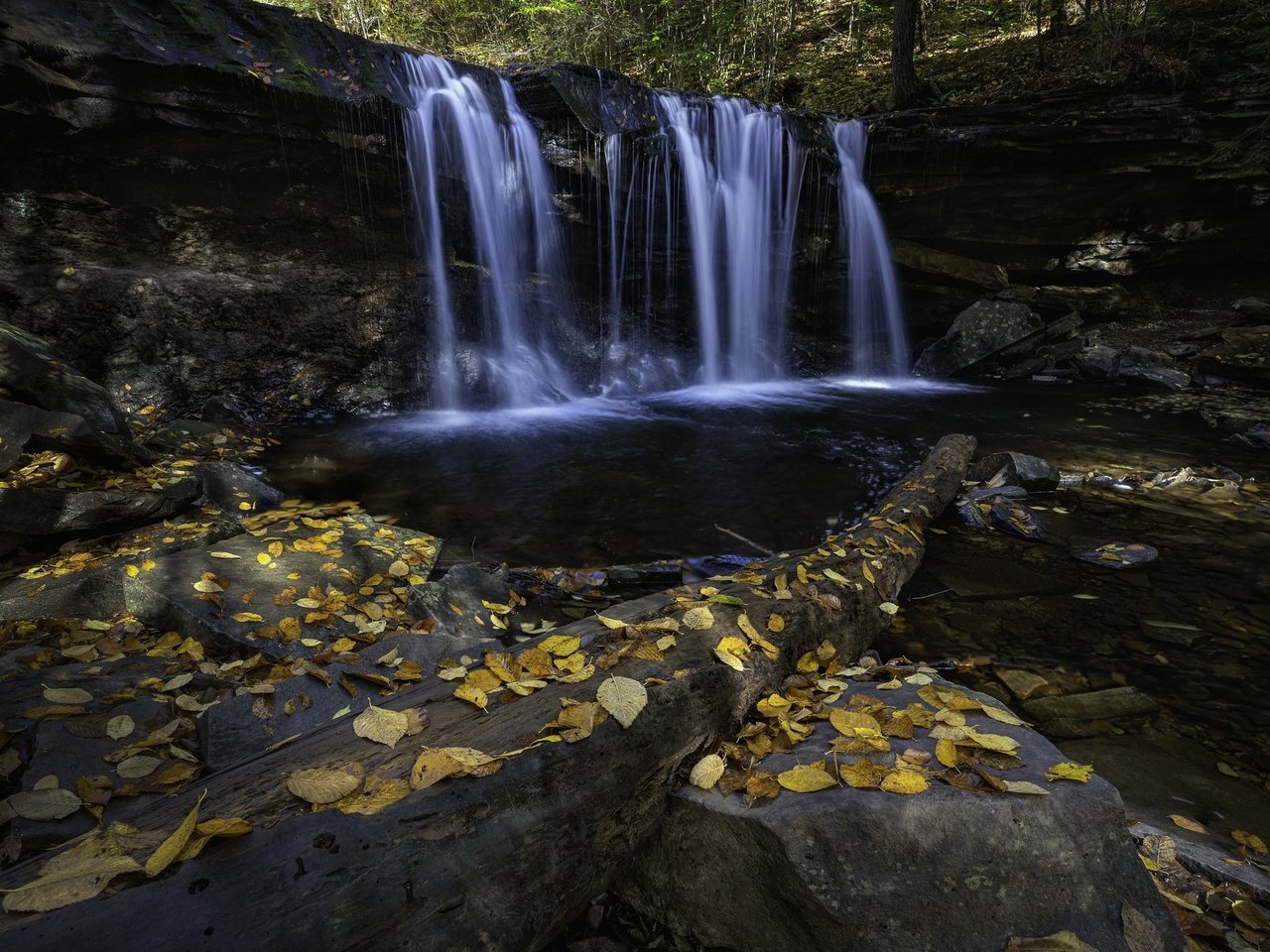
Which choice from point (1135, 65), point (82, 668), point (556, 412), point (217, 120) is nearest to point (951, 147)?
point (1135, 65)

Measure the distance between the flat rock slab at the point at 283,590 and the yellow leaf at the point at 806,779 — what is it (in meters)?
2.19

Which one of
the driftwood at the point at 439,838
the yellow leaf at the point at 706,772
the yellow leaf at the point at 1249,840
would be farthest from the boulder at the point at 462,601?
the yellow leaf at the point at 1249,840

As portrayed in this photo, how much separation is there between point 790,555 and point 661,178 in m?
10.5

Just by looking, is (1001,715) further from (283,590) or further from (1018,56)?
(1018,56)

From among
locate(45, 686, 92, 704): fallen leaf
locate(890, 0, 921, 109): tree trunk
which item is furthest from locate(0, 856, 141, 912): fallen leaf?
locate(890, 0, 921, 109): tree trunk

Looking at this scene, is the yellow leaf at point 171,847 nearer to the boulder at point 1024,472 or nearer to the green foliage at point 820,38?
the boulder at point 1024,472

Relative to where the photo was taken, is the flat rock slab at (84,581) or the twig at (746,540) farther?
the twig at (746,540)

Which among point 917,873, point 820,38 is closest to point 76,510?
point 917,873

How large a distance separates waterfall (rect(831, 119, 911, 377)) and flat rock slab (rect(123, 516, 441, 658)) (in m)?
12.8

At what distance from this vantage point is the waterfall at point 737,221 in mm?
11969

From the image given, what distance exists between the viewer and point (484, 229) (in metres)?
10.9

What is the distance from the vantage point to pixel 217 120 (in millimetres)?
8266

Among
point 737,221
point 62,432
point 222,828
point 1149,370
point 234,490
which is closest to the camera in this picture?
point 222,828

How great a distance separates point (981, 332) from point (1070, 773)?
1410 centimetres
